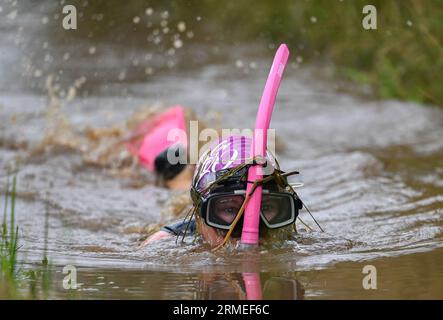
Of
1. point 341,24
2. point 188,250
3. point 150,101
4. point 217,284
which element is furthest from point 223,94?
point 217,284

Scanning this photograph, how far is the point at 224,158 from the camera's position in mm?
4102

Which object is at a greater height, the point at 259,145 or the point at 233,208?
the point at 259,145

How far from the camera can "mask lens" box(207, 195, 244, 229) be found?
3.88 meters

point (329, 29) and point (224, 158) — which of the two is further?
point (329, 29)

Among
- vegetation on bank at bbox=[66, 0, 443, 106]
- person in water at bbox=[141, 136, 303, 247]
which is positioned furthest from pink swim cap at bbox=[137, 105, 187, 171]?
person in water at bbox=[141, 136, 303, 247]

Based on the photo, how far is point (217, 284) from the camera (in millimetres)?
3412

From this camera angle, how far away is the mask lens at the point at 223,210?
388 centimetres

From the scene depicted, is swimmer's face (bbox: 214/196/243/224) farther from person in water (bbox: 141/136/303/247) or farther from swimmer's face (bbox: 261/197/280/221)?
swimmer's face (bbox: 261/197/280/221)

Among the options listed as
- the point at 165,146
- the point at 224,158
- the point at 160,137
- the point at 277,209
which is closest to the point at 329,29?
the point at 160,137

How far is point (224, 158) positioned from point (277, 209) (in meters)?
0.37

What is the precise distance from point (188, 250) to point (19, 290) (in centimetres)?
107

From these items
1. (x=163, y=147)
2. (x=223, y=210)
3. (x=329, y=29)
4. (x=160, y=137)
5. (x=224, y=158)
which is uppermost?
(x=329, y=29)

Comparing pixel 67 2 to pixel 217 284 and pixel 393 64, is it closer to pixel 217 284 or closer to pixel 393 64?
pixel 393 64

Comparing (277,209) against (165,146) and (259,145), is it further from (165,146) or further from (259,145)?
(165,146)
